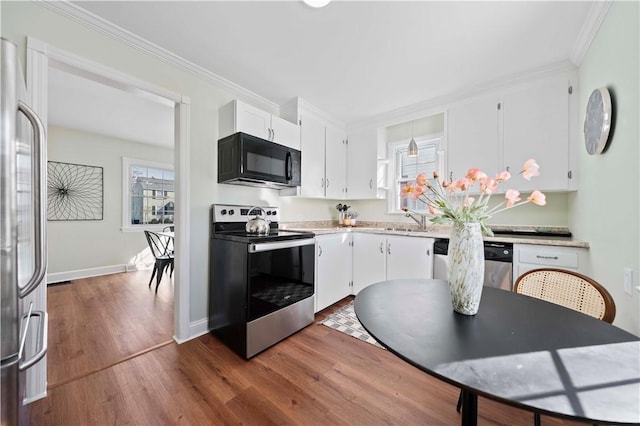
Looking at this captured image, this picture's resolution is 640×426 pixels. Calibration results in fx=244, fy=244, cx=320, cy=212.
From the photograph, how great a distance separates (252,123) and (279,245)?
1.25 m

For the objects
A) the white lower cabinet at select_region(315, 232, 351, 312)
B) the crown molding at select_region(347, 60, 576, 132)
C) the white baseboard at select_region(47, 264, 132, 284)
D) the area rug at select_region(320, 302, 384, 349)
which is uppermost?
the crown molding at select_region(347, 60, 576, 132)

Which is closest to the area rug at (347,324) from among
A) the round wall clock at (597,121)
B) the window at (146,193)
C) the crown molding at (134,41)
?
the round wall clock at (597,121)

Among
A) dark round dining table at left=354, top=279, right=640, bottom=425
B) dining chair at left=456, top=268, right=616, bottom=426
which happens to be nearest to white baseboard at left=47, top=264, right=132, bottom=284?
dark round dining table at left=354, top=279, right=640, bottom=425

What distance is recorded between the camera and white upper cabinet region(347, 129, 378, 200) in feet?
11.0

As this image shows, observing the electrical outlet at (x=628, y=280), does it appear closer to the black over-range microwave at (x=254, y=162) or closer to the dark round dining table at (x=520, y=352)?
the dark round dining table at (x=520, y=352)

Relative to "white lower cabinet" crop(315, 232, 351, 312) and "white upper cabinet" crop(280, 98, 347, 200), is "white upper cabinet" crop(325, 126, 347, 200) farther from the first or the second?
"white lower cabinet" crop(315, 232, 351, 312)

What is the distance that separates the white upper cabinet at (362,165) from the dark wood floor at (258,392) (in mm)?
2020

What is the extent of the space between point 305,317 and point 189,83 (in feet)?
7.96

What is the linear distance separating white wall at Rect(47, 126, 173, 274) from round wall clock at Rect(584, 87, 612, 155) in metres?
6.20

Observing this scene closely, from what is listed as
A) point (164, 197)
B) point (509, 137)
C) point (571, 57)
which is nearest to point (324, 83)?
point (509, 137)

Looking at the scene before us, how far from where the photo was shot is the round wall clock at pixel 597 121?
1.47 m

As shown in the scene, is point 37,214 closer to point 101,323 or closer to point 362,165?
point 101,323

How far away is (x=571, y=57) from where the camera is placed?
6.66 feet

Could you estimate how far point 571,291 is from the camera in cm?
124
